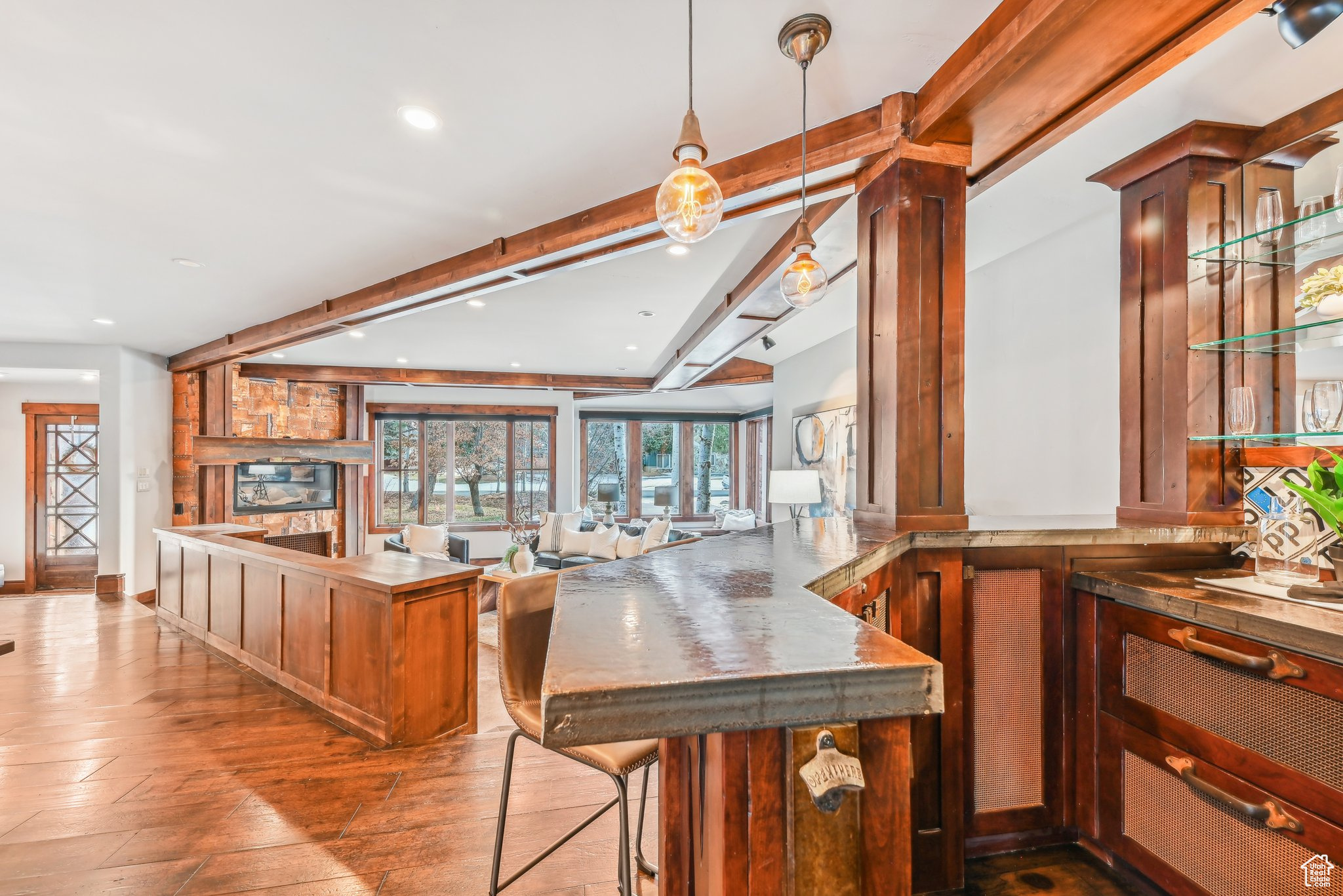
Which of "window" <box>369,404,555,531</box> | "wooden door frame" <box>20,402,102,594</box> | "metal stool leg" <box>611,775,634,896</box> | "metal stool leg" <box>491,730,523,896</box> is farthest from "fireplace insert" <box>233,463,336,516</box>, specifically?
"metal stool leg" <box>611,775,634,896</box>

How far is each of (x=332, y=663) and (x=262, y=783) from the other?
653 mm

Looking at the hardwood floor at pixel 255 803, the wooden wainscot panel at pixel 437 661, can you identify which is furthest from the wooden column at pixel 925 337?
the wooden wainscot panel at pixel 437 661

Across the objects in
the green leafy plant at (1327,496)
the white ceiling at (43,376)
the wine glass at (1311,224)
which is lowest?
the green leafy plant at (1327,496)

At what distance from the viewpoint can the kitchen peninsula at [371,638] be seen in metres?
2.69

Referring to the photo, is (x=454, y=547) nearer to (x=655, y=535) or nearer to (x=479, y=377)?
(x=479, y=377)

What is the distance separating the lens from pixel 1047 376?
10.1 feet

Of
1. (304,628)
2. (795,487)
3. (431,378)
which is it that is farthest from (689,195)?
(431,378)

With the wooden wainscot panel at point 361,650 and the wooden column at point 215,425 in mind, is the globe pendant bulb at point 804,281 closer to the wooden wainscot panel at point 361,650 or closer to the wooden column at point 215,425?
the wooden wainscot panel at point 361,650

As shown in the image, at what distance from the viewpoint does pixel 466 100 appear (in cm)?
195

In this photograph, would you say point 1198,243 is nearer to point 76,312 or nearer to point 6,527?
point 76,312

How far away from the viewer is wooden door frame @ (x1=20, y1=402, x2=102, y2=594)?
22.8 ft

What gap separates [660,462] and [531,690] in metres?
8.80

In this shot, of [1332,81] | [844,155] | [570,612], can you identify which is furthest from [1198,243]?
[570,612]

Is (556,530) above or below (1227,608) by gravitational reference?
below
